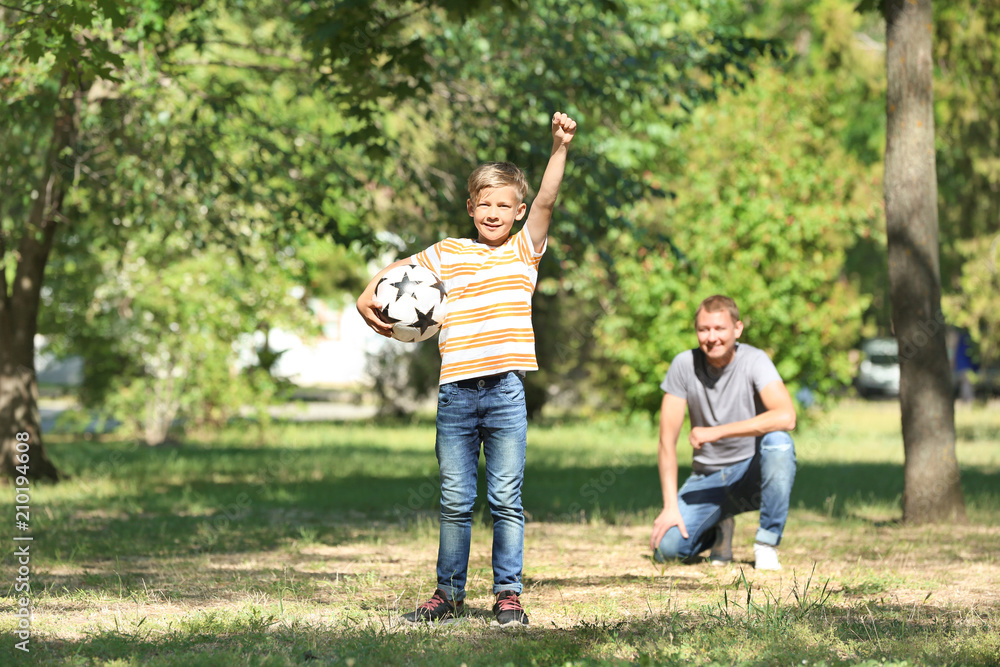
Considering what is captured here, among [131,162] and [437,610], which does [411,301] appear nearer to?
[437,610]

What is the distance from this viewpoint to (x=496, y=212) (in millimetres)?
4289

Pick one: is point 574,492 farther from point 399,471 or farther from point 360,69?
point 360,69

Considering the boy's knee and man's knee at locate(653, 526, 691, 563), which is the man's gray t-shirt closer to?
the boy's knee

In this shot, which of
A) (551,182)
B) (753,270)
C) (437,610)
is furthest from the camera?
(753,270)

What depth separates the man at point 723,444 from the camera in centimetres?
553

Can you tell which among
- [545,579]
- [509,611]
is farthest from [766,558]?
[509,611]

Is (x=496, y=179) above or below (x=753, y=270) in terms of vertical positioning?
below

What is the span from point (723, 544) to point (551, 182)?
277cm

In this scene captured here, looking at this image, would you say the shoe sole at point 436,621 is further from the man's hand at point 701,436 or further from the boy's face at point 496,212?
the man's hand at point 701,436

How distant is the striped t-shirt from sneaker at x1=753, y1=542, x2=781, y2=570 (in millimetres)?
2110

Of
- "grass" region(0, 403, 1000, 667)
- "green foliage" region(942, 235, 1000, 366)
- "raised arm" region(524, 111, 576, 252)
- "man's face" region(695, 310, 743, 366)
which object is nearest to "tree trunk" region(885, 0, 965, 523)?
"grass" region(0, 403, 1000, 667)

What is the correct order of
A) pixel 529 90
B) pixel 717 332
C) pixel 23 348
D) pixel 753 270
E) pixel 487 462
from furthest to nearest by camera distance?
pixel 753 270
pixel 23 348
pixel 529 90
pixel 717 332
pixel 487 462

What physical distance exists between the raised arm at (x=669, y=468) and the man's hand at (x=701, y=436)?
0.09 metres

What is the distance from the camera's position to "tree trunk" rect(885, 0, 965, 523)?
7.26 metres
